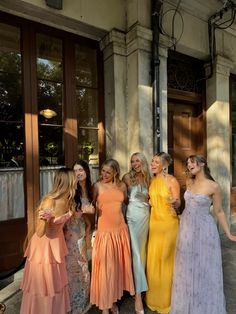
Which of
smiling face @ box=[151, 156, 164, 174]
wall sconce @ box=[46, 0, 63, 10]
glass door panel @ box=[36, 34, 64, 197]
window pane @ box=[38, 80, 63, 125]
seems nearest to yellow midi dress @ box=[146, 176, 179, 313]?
smiling face @ box=[151, 156, 164, 174]

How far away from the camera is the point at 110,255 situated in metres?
2.70

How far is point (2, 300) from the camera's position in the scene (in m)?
3.00

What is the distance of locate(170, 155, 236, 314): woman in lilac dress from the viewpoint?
2607 mm

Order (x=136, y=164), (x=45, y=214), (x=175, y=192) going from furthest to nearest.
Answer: (x=136, y=164), (x=175, y=192), (x=45, y=214)

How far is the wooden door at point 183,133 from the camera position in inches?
194

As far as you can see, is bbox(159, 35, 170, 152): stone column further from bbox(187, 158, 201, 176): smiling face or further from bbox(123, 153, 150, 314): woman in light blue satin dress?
bbox(187, 158, 201, 176): smiling face

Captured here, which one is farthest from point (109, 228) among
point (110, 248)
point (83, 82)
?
point (83, 82)

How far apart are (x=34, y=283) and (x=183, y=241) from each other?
1444 millimetres

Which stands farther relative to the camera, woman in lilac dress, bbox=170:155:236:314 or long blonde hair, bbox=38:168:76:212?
woman in lilac dress, bbox=170:155:236:314

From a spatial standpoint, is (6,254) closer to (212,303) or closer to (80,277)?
(80,277)

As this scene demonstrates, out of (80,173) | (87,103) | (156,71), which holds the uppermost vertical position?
(156,71)

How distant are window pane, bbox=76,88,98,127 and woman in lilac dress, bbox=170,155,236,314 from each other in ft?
6.19

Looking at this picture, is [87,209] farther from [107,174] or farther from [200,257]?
[200,257]

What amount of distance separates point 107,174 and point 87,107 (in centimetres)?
161
